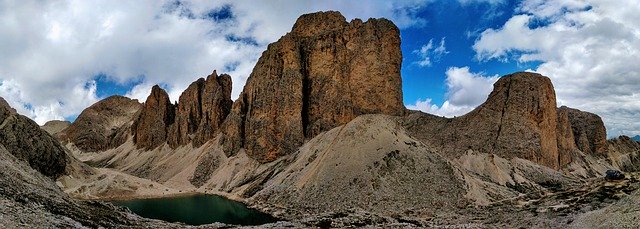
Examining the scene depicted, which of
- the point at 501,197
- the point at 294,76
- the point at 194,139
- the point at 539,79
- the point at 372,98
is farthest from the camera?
the point at 194,139

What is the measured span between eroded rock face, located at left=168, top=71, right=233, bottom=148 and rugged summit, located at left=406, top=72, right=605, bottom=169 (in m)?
72.4

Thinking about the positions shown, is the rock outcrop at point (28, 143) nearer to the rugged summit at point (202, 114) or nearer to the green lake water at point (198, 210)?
the green lake water at point (198, 210)

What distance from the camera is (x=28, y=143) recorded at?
103 meters

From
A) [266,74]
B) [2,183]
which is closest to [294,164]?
[266,74]

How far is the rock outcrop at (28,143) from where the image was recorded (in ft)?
313

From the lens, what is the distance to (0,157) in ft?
186

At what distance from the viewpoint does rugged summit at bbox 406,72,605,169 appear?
144750mm

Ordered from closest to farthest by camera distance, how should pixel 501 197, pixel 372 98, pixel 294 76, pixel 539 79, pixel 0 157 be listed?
pixel 0 157, pixel 501 197, pixel 372 98, pixel 294 76, pixel 539 79

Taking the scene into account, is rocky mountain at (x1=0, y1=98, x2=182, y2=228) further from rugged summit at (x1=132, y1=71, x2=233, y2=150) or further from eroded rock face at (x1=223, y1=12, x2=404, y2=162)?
rugged summit at (x1=132, y1=71, x2=233, y2=150)

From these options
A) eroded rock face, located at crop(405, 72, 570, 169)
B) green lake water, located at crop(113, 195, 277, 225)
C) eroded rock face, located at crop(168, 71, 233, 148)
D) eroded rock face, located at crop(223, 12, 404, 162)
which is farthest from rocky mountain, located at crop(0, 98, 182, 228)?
eroded rock face, located at crop(168, 71, 233, 148)

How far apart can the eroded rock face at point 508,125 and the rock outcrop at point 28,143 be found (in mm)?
101739

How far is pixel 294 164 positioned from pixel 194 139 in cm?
6852

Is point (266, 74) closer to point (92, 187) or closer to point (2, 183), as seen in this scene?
point (92, 187)

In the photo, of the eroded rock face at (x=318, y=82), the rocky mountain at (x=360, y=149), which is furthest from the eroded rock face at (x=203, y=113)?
the eroded rock face at (x=318, y=82)
